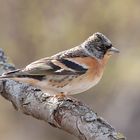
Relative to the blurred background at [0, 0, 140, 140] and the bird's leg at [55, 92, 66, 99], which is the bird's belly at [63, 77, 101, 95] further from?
the blurred background at [0, 0, 140, 140]

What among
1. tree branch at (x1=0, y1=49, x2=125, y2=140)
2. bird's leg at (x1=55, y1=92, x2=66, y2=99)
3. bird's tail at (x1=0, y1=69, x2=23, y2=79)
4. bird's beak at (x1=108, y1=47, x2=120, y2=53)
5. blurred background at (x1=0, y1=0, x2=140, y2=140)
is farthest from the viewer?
blurred background at (x1=0, y1=0, x2=140, y2=140)

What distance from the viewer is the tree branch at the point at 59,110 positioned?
3.73 meters

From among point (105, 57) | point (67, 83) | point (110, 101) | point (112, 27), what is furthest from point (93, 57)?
point (112, 27)

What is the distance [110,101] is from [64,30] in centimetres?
118

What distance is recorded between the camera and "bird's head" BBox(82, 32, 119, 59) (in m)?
4.84

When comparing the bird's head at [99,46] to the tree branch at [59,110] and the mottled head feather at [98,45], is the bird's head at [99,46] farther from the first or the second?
the tree branch at [59,110]

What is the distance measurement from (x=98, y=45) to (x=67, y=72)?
41 cm

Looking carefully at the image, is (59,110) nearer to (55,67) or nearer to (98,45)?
(55,67)

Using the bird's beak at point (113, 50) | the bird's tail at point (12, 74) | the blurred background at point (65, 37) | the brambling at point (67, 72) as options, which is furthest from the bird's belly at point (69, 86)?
the blurred background at point (65, 37)

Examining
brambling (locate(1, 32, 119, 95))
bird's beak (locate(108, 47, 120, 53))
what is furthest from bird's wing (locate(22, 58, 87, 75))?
bird's beak (locate(108, 47, 120, 53))

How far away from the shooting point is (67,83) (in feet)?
14.8

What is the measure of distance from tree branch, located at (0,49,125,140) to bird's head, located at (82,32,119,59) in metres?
0.55

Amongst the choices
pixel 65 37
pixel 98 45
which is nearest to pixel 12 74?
pixel 98 45

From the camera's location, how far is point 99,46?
4.89 m
